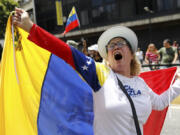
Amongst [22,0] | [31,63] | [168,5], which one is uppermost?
[22,0]

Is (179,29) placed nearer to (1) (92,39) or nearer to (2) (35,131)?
(1) (92,39)

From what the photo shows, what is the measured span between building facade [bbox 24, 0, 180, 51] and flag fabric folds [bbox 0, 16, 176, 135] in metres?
20.7

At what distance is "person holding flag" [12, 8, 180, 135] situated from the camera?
1.62 metres

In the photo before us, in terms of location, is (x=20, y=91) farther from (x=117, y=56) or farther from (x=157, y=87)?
(x=157, y=87)

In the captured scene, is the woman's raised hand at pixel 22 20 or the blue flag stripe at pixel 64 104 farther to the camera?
the blue flag stripe at pixel 64 104

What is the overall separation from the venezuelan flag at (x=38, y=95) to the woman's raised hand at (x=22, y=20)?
229mm

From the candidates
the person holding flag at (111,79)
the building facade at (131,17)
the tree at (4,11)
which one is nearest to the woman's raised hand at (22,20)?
the person holding flag at (111,79)

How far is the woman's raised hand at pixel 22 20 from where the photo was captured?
1.59m

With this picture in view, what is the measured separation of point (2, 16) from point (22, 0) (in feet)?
35.6

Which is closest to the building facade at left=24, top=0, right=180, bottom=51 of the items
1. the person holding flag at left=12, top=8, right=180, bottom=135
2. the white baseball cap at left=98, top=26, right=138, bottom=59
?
the white baseball cap at left=98, top=26, right=138, bottom=59

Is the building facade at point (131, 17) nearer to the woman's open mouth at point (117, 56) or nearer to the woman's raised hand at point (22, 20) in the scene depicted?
the woman's open mouth at point (117, 56)

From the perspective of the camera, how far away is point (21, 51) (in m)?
2.07

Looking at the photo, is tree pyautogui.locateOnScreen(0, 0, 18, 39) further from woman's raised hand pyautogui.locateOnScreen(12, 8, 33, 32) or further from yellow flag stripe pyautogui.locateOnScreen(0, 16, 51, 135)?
woman's raised hand pyautogui.locateOnScreen(12, 8, 33, 32)

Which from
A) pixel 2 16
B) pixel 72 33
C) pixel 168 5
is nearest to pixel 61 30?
pixel 72 33
